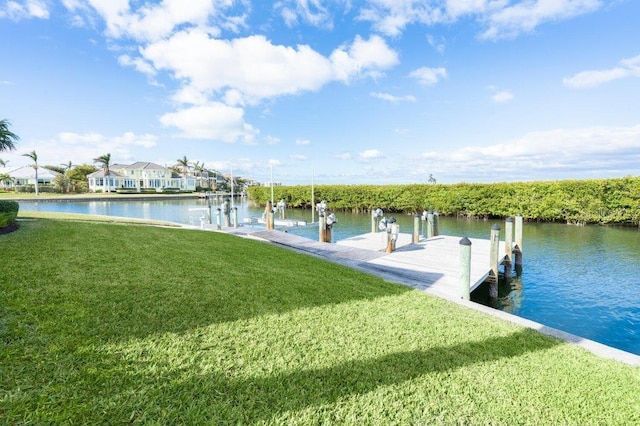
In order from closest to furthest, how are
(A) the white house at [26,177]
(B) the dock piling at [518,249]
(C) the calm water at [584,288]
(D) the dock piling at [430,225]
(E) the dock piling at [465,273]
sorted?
(E) the dock piling at [465,273] < (C) the calm water at [584,288] < (B) the dock piling at [518,249] < (D) the dock piling at [430,225] < (A) the white house at [26,177]

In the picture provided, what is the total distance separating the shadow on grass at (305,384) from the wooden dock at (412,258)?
301 centimetres

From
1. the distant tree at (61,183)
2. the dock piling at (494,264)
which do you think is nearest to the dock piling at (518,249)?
the dock piling at (494,264)

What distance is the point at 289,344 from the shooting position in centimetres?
334

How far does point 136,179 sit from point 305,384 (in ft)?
253

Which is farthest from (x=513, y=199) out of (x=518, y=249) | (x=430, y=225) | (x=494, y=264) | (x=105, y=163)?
(x=105, y=163)

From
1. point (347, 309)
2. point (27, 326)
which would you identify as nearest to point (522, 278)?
point (347, 309)

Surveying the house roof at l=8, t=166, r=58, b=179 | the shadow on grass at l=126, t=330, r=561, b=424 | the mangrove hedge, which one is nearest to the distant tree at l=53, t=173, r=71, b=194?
the house roof at l=8, t=166, r=58, b=179

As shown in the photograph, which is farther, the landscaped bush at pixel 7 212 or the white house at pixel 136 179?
the white house at pixel 136 179

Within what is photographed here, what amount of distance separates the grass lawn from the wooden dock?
7.09ft

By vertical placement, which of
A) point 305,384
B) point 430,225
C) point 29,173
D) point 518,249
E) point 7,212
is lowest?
point 518,249

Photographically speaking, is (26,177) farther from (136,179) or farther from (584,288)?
(584,288)

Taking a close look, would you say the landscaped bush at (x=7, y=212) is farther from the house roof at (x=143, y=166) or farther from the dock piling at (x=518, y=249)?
the house roof at (x=143, y=166)

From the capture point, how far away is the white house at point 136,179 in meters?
62.9

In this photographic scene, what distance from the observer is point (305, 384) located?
8.83ft
